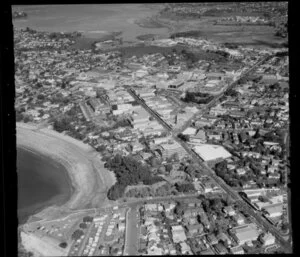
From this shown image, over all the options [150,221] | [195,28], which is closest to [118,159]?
A: [150,221]

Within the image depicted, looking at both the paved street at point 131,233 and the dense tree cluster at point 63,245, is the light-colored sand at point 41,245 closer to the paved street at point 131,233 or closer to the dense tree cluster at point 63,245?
the dense tree cluster at point 63,245

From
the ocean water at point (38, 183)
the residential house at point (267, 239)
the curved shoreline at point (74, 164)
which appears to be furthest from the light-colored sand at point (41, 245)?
the residential house at point (267, 239)

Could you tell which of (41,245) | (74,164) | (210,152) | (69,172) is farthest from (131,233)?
Answer: (210,152)

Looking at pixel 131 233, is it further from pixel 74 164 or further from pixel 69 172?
pixel 74 164

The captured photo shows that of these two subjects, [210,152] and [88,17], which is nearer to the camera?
[88,17]

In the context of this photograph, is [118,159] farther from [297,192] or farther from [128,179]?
[297,192]

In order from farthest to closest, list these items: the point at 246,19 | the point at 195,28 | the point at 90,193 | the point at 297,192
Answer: the point at 195,28 < the point at 246,19 < the point at 90,193 < the point at 297,192
